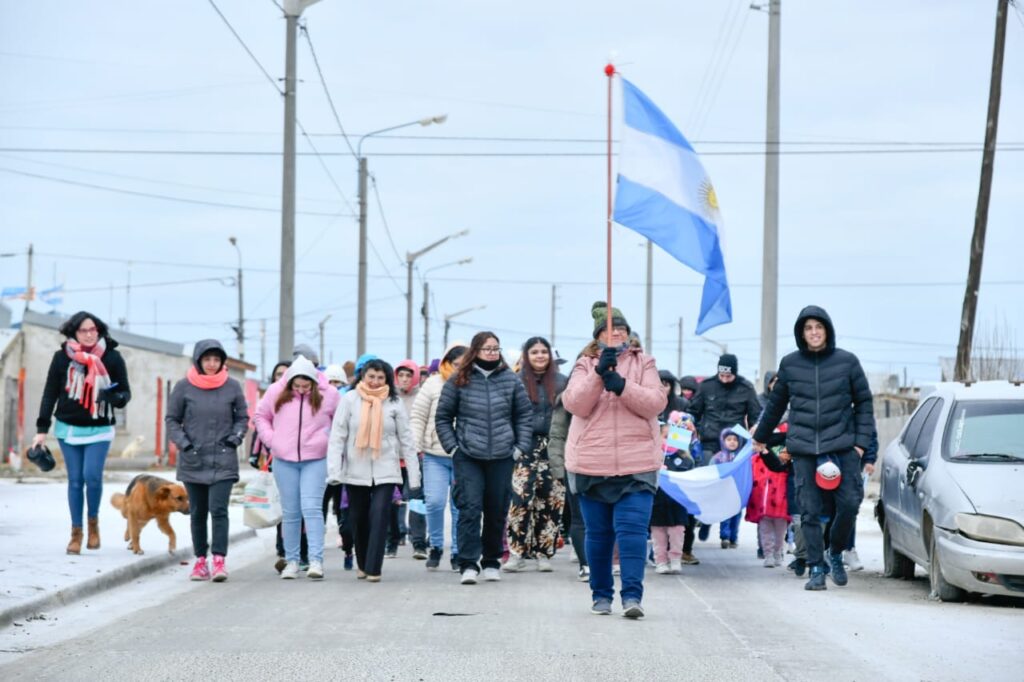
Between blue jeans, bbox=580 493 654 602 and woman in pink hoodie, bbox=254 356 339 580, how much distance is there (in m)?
3.37

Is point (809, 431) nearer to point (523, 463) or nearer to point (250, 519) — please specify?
point (523, 463)

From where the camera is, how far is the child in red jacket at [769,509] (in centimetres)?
1509

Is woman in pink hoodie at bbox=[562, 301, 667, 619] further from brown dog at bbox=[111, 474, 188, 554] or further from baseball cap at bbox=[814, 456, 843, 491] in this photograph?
brown dog at bbox=[111, 474, 188, 554]

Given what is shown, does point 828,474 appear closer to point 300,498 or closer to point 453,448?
point 453,448

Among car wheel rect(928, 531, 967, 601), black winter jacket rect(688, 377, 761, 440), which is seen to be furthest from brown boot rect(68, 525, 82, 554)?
car wheel rect(928, 531, 967, 601)

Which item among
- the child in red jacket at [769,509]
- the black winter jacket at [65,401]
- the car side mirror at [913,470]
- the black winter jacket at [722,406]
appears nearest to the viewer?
the car side mirror at [913,470]

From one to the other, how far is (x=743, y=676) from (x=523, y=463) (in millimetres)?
6707

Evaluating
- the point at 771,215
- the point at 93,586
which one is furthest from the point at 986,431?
the point at 771,215

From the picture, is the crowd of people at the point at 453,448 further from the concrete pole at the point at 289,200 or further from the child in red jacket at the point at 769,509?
the concrete pole at the point at 289,200

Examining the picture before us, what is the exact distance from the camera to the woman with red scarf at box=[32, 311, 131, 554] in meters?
14.0

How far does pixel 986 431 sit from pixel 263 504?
587 centimetres

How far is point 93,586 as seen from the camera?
12.1 meters

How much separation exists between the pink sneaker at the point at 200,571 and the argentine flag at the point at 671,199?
4344 mm

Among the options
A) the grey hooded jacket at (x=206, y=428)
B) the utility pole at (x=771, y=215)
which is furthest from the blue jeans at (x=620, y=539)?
the utility pole at (x=771, y=215)
